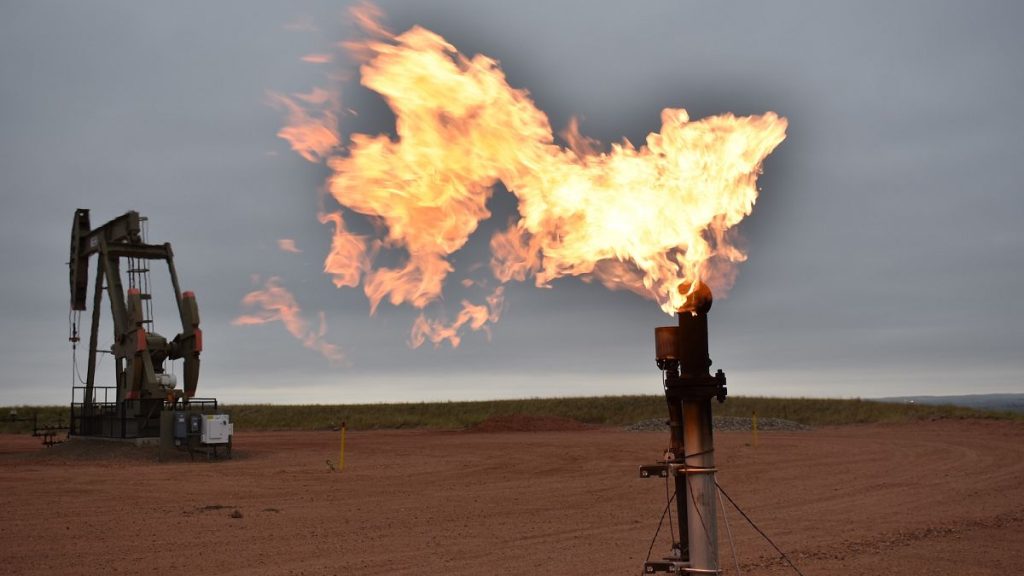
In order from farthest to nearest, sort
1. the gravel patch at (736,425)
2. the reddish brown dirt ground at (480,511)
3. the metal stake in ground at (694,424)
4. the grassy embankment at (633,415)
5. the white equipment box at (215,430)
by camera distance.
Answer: the grassy embankment at (633,415) → the gravel patch at (736,425) → the white equipment box at (215,430) → the reddish brown dirt ground at (480,511) → the metal stake in ground at (694,424)

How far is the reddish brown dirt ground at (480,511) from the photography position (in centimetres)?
1390

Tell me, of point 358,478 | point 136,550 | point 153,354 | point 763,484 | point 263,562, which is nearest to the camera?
point 263,562

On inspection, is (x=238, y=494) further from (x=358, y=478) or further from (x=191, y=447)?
(x=191, y=447)

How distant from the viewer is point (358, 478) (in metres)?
27.2

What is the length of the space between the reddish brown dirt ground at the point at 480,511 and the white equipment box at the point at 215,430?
135 centimetres

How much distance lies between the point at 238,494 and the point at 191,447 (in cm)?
1209

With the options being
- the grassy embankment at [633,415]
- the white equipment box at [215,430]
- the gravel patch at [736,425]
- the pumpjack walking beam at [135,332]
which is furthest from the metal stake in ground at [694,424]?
the grassy embankment at [633,415]

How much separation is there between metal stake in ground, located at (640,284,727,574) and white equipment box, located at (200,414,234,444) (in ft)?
92.8

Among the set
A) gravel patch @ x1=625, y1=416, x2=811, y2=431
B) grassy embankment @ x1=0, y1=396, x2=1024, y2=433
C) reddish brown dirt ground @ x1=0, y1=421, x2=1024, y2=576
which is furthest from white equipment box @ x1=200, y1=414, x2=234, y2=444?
grassy embankment @ x1=0, y1=396, x2=1024, y2=433

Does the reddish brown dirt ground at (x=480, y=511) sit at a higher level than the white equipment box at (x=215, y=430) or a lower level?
lower

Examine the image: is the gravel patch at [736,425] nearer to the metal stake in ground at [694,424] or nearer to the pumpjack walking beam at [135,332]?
the pumpjack walking beam at [135,332]

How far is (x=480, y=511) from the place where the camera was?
65.0 feet

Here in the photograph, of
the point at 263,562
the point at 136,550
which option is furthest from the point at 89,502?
the point at 263,562

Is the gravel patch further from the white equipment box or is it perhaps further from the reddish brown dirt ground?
the white equipment box
